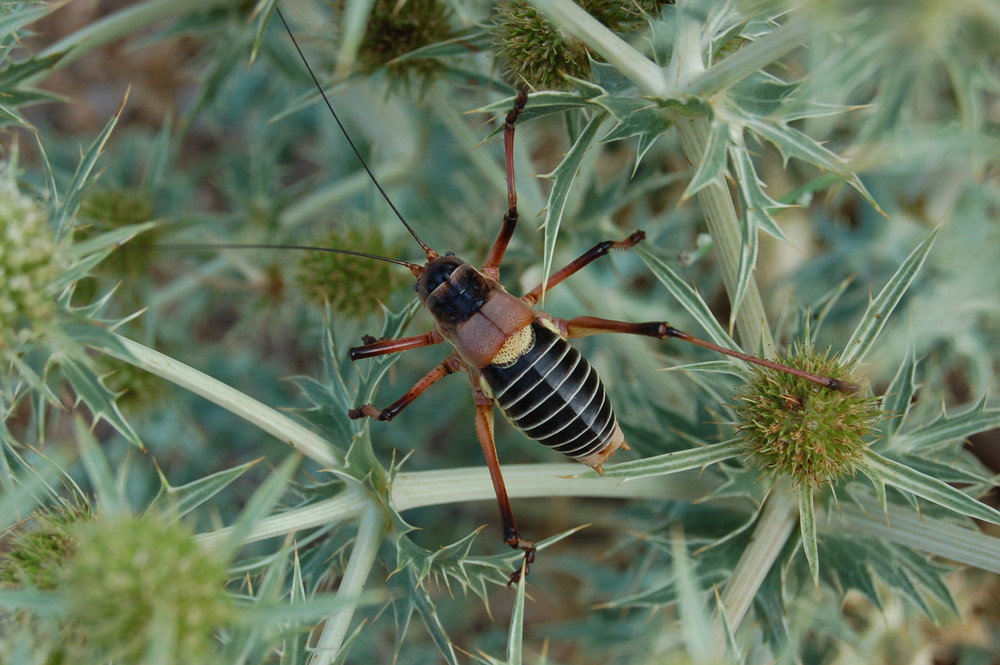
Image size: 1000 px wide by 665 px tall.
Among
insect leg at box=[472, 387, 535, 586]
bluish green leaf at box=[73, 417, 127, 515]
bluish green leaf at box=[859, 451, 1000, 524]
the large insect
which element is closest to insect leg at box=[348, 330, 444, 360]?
the large insect

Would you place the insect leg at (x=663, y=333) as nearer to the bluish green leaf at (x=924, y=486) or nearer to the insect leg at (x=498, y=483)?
the bluish green leaf at (x=924, y=486)

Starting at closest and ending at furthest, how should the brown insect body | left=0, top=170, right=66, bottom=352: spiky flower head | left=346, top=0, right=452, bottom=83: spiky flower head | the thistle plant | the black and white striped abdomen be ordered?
the thistle plant < left=0, top=170, right=66, bottom=352: spiky flower head < the black and white striped abdomen < the brown insect body < left=346, top=0, right=452, bottom=83: spiky flower head

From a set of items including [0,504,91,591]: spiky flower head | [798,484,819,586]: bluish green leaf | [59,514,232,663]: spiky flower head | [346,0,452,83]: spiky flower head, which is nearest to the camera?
[59,514,232,663]: spiky flower head

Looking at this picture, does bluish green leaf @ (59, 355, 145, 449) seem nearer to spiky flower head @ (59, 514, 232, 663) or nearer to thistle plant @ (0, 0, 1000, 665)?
thistle plant @ (0, 0, 1000, 665)

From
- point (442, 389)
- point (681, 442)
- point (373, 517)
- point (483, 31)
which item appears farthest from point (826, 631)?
point (483, 31)

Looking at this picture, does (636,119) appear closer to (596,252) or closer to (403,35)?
(596,252)

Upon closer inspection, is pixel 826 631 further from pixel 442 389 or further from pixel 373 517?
pixel 442 389

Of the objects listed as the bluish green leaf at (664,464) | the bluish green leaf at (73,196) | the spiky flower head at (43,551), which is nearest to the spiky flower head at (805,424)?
the bluish green leaf at (664,464)
